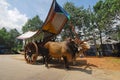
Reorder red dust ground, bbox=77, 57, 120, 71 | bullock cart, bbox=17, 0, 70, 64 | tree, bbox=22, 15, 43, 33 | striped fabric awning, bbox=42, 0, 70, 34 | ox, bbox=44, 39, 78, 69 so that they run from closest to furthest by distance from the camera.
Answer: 1. ox, bbox=44, 39, 78, 69
2. red dust ground, bbox=77, 57, 120, 71
3. striped fabric awning, bbox=42, 0, 70, 34
4. bullock cart, bbox=17, 0, 70, 64
5. tree, bbox=22, 15, 43, 33

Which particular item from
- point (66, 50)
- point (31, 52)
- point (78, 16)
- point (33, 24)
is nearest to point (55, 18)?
point (66, 50)

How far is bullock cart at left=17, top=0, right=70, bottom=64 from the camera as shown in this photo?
1522cm

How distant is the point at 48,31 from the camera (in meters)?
16.8

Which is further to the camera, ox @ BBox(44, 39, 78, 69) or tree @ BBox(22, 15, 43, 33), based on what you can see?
tree @ BBox(22, 15, 43, 33)

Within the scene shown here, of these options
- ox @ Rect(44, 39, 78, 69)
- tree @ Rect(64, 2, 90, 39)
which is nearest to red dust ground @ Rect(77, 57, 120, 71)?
ox @ Rect(44, 39, 78, 69)

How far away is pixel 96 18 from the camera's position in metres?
30.5

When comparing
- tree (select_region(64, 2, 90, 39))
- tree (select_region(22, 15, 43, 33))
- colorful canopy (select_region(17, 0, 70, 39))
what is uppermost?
tree (select_region(22, 15, 43, 33))

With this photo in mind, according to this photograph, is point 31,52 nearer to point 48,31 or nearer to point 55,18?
point 48,31

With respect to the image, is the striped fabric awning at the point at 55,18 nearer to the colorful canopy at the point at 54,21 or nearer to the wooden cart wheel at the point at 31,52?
the colorful canopy at the point at 54,21

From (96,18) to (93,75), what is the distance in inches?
801

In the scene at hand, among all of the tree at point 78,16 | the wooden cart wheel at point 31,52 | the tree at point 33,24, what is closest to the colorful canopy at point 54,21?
the wooden cart wheel at point 31,52

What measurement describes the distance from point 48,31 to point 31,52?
244 cm

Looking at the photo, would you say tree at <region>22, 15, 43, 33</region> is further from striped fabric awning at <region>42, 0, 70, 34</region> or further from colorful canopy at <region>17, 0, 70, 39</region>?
striped fabric awning at <region>42, 0, 70, 34</region>

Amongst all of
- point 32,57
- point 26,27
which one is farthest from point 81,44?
point 26,27
